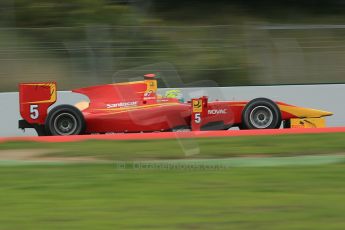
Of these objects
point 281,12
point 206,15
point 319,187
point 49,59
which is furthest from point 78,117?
point 281,12

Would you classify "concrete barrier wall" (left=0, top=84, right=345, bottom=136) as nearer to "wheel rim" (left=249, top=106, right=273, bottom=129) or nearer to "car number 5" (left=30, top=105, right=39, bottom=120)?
"wheel rim" (left=249, top=106, right=273, bottom=129)

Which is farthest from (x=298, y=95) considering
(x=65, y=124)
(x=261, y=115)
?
(x=65, y=124)

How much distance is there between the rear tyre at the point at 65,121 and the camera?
35.2ft

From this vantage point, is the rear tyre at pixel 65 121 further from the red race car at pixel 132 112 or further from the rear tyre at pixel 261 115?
the rear tyre at pixel 261 115

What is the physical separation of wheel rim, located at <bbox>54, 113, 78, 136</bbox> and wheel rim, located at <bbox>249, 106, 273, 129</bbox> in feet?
9.73

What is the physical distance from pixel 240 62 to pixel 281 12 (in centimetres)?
719

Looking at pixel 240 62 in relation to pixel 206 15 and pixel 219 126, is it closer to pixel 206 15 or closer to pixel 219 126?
pixel 219 126

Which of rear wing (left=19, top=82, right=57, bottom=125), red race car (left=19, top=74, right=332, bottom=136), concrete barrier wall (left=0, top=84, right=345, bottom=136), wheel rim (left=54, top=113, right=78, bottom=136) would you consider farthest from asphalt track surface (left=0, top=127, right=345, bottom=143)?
concrete barrier wall (left=0, top=84, right=345, bottom=136)

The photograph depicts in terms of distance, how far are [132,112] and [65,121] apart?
1.12 meters

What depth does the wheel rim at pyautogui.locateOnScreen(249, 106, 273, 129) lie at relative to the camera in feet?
36.1

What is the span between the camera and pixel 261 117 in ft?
36.4

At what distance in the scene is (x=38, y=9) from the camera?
62.2 ft

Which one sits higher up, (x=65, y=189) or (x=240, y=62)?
(x=240, y=62)

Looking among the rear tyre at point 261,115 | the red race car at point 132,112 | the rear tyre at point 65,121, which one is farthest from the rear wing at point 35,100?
the rear tyre at point 261,115
